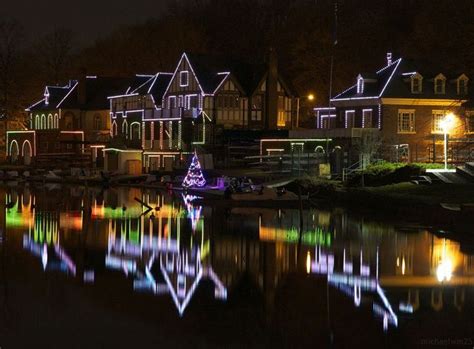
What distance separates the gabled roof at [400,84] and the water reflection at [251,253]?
24359 mm

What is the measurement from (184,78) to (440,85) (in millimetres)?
26962

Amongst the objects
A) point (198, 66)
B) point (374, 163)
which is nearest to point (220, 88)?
point (198, 66)

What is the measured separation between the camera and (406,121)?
218 feet

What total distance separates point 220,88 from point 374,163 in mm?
27173

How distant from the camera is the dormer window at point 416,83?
→ 66.1 metres

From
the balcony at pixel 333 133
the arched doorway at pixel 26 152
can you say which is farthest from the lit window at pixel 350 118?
the arched doorway at pixel 26 152

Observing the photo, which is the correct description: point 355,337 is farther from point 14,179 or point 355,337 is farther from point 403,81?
point 14,179

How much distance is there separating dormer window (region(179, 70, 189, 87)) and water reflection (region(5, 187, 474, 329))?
39.5 m

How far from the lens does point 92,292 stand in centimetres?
2209

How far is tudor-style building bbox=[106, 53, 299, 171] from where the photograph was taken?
80.4 meters

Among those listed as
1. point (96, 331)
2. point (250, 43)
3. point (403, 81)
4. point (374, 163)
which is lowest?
point (96, 331)

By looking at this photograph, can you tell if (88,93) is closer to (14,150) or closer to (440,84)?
(14,150)

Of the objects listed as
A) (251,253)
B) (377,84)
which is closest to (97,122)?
(377,84)

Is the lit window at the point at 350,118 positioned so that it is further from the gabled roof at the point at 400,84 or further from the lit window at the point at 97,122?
the lit window at the point at 97,122
